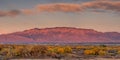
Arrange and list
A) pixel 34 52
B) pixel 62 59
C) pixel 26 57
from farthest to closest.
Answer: pixel 34 52 < pixel 26 57 < pixel 62 59

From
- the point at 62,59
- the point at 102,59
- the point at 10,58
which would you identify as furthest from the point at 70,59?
the point at 10,58

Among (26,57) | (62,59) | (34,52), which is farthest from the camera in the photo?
(34,52)

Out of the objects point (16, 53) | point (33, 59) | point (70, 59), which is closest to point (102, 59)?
point (70, 59)

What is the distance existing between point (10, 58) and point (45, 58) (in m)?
4.36

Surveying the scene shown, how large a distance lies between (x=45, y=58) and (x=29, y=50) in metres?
6.23

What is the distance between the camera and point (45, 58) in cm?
5122

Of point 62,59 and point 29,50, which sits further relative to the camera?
point 29,50

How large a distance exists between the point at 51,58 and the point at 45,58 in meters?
0.80

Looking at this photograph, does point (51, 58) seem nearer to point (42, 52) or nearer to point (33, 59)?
point (33, 59)

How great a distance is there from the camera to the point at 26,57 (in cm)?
5219

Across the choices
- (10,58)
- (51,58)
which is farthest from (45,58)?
(10,58)

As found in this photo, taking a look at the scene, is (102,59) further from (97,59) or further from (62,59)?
(62,59)

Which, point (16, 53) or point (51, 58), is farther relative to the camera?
point (16, 53)

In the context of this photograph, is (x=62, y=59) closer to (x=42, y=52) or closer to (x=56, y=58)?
(x=56, y=58)
